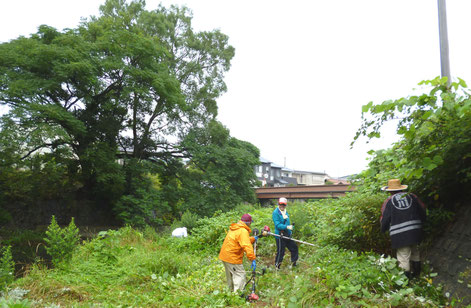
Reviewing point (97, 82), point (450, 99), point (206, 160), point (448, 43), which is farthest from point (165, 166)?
point (450, 99)

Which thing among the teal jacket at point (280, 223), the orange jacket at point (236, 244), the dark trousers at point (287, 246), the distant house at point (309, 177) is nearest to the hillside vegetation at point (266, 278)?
the dark trousers at point (287, 246)

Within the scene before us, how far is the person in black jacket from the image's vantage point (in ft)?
17.0

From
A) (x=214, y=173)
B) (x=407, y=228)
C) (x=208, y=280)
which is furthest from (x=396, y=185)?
(x=214, y=173)

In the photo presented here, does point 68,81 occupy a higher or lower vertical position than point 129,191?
higher

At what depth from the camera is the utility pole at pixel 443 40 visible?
22.7 ft

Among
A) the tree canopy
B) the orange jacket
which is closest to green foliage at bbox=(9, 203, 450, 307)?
the orange jacket

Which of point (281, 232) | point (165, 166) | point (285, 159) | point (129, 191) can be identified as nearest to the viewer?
point (281, 232)

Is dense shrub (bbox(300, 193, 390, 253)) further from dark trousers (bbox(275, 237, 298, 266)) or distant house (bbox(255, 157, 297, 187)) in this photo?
distant house (bbox(255, 157, 297, 187))

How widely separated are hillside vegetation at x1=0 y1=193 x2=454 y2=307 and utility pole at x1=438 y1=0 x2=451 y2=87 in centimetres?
280

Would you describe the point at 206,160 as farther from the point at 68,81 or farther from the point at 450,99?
the point at 450,99

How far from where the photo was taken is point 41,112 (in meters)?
17.2

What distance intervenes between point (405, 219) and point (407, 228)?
134 mm

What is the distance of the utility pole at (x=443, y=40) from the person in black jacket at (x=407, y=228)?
3.08 m

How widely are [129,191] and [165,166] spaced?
328 centimetres
